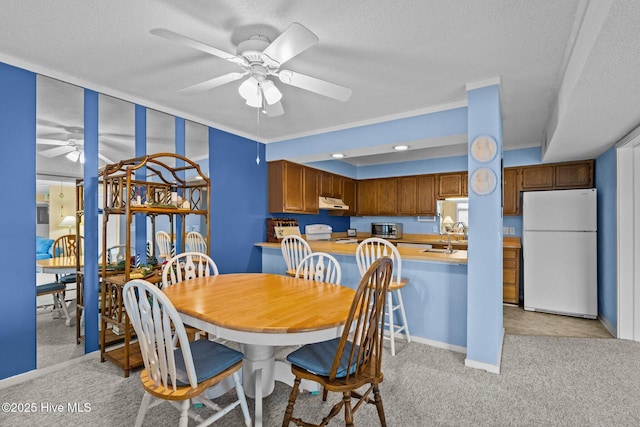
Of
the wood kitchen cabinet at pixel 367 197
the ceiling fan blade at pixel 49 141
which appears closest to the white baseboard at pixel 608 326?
the wood kitchen cabinet at pixel 367 197

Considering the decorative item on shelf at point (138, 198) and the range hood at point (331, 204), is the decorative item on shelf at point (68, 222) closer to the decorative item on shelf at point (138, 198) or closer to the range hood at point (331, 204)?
the decorative item on shelf at point (138, 198)

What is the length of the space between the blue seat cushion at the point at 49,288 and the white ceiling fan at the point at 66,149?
1036mm

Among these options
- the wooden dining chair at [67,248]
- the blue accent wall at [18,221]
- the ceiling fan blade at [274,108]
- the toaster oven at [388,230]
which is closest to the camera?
the blue accent wall at [18,221]

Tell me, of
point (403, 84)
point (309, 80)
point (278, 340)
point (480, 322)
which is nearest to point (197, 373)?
point (278, 340)

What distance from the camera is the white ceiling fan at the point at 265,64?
1.54 metres

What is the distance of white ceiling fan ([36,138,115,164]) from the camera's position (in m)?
2.42

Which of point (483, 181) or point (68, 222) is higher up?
point (483, 181)

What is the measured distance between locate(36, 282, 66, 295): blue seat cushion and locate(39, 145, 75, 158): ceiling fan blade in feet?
3.41

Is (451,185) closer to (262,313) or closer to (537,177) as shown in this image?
(537,177)

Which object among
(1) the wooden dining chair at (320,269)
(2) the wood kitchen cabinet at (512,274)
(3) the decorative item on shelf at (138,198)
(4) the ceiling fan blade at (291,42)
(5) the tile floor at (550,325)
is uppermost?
(4) the ceiling fan blade at (291,42)

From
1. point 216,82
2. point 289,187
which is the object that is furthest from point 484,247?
point 289,187

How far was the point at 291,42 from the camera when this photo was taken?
1.53m

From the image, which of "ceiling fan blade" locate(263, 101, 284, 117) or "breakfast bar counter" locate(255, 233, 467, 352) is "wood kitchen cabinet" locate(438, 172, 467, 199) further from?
"ceiling fan blade" locate(263, 101, 284, 117)

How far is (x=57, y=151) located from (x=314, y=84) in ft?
7.09
